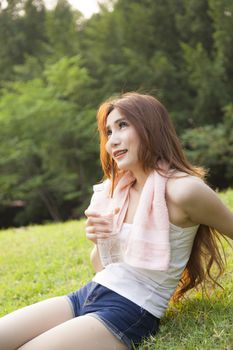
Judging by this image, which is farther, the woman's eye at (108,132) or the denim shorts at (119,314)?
the woman's eye at (108,132)

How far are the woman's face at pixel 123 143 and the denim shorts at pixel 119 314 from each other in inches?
22.9

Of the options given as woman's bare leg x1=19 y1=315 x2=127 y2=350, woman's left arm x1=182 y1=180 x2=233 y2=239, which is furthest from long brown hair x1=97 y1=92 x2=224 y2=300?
woman's bare leg x1=19 y1=315 x2=127 y2=350

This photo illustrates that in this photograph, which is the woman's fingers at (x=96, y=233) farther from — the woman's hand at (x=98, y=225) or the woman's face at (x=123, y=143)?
the woman's face at (x=123, y=143)

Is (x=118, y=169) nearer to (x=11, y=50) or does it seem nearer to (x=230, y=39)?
(x=230, y=39)

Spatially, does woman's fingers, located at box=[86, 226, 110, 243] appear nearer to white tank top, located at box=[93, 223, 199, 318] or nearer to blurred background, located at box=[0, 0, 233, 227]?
white tank top, located at box=[93, 223, 199, 318]

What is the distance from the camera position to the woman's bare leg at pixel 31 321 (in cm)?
221

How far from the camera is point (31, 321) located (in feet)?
7.49

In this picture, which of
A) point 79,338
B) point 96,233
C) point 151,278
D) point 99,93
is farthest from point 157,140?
point 99,93

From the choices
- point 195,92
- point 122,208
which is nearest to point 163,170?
point 122,208

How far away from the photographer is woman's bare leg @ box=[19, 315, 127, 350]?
79.9 inches

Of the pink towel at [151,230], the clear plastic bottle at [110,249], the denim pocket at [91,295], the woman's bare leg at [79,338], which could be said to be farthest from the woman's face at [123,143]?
the woman's bare leg at [79,338]

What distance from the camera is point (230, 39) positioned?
1565 centimetres

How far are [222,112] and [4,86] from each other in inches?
326

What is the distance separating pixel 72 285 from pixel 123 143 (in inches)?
70.5
